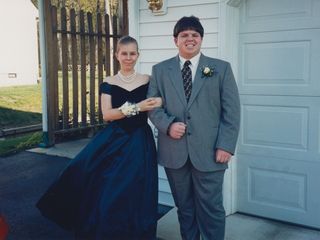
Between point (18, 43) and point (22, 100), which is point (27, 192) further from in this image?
point (18, 43)

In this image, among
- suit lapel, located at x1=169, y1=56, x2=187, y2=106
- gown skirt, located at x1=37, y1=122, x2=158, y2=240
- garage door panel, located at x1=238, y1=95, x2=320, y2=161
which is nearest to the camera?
suit lapel, located at x1=169, y1=56, x2=187, y2=106

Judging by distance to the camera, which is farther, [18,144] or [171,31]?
[18,144]

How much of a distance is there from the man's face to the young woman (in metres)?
0.38

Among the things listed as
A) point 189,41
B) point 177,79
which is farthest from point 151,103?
point 189,41

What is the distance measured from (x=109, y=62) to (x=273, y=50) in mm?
4785

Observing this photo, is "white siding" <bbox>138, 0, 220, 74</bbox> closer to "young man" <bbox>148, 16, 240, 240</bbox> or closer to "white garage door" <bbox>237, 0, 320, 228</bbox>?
"white garage door" <bbox>237, 0, 320, 228</bbox>

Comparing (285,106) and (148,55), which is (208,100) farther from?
(148,55)

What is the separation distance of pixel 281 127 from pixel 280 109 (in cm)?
15

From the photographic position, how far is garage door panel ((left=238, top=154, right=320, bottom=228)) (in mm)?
3420

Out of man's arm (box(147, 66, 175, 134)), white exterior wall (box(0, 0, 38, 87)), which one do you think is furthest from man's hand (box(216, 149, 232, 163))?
white exterior wall (box(0, 0, 38, 87))

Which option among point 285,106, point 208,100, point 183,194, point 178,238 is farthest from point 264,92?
point 178,238

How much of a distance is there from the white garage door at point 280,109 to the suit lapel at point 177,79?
1.00 metres

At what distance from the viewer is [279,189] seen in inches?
140

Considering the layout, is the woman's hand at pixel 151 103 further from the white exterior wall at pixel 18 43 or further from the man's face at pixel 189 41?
the white exterior wall at pixel 18 43
